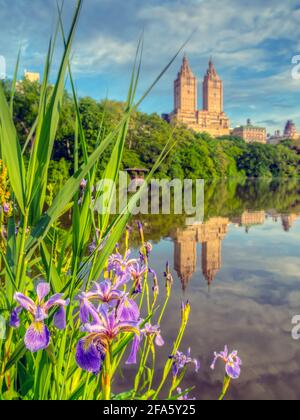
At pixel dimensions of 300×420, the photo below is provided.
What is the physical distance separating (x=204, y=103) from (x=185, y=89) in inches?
472

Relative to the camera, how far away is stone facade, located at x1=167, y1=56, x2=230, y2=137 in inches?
3567

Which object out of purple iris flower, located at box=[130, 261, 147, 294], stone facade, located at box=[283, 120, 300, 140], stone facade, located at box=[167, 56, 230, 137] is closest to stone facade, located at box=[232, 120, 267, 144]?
stone facade, located at box=[167, 56, 230, 137]

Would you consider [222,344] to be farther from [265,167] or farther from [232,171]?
[265,167]

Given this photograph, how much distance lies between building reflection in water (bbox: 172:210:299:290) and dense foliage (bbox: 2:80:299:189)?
92.3 inches

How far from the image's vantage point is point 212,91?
4053 inches

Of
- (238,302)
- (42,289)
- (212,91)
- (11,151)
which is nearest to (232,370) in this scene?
(42,289)

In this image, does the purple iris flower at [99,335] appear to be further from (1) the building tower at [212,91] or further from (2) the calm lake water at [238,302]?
(1) the building tower at [212,91]

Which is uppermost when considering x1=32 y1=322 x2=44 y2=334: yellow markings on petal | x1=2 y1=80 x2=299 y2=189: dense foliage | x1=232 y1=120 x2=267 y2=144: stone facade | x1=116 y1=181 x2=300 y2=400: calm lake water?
x1=232 y1=120 x2=267 y2=144: stone facade

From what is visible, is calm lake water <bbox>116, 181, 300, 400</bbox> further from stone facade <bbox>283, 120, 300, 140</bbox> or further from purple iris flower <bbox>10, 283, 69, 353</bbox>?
stone facade <bbox>283, 120, 300, 140</bbox>

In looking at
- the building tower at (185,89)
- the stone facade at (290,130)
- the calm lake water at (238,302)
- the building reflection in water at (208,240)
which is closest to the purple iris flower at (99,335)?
the calm lake water at (238,302)

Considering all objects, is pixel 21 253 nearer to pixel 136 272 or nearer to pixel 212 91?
pixel 136 272

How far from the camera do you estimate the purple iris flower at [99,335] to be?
2.24 feet

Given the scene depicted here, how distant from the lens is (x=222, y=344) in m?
3.20

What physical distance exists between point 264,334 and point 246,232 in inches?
231
